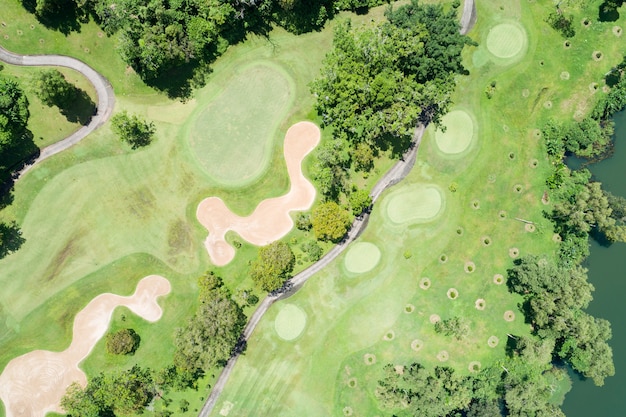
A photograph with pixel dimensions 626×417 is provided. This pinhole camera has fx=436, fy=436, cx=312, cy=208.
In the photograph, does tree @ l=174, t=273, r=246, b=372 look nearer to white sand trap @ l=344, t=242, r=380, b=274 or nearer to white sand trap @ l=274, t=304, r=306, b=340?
white sand trap @ l=274, t=304, r=306, b=340

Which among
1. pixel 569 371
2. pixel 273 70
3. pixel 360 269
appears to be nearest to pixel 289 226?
pixel 360 269

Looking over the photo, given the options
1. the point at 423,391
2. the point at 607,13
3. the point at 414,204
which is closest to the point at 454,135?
the point at 414,204

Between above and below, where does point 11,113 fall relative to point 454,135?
below

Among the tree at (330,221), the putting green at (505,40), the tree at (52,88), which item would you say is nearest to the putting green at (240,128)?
the tree at (330,221)

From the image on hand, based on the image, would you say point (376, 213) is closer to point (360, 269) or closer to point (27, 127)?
point (360, 269)

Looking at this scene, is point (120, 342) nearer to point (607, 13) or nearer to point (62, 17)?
point (62, 17)

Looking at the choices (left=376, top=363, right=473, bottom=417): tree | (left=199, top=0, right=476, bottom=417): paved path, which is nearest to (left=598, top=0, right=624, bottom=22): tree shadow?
(left=199, top=0, right=476, bottom=417): paved path
